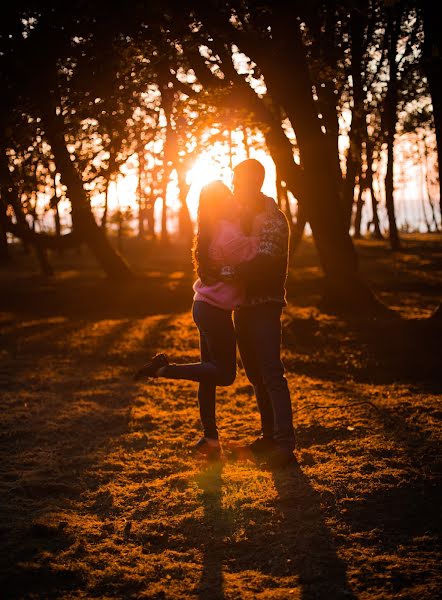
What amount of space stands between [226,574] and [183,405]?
4680mm

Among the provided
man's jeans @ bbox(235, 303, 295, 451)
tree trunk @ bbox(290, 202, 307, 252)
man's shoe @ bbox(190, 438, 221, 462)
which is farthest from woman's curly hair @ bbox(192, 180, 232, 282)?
tree trunk @ bbox(290, 202, 307, 252)

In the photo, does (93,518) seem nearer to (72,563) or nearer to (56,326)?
(72,563)

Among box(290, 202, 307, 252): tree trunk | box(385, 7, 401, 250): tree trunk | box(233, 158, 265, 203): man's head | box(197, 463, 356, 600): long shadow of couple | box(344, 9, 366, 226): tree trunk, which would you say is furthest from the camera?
box(290, 202, 307, 252): tree trunk

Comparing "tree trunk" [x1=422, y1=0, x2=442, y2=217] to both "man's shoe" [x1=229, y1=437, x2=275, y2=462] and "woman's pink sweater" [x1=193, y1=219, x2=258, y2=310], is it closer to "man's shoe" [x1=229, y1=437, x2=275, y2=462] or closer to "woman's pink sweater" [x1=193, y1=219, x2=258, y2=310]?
"woman's pink sweater" [x1=193, y1=219, x2=258, y2=310]

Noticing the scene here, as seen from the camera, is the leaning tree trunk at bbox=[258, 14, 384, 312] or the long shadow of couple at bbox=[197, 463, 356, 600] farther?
the leaning tree trunk at bbox=[258, 14, 384, 312]

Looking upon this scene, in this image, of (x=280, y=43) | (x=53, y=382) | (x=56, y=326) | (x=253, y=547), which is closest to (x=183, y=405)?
(x=53, y=382)


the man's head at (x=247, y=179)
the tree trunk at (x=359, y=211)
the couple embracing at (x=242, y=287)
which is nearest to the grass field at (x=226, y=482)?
the couple embracing at (x=242, y=287)

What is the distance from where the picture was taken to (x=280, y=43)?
11.6m

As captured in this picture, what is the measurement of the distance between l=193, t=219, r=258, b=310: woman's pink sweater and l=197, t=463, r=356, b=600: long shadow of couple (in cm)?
151

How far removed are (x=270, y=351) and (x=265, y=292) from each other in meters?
0.50

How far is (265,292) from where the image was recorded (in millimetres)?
5422

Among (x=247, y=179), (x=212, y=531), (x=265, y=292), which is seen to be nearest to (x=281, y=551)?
(x=212, y=531)

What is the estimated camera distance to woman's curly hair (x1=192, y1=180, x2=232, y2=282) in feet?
17.7

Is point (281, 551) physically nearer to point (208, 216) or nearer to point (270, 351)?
point (270, 351)
